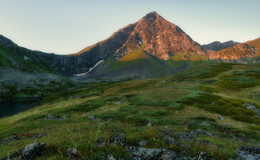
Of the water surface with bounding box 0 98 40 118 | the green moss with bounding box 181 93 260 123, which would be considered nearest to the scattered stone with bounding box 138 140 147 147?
the green moss with bounding box 181 93 260 123

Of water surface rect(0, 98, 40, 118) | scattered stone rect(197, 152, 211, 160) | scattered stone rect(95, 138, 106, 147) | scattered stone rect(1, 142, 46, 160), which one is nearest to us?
scattered stone rect(197, 152, 211, 160)

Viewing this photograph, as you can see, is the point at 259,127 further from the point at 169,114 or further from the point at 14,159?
the point at 14,159

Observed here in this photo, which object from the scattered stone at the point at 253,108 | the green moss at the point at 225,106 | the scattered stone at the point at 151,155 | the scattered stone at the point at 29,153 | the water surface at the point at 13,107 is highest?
the scattered stone at the point at 29,153

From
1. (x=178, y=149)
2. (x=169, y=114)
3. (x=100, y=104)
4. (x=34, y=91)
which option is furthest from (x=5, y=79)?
(x=178, y=149)

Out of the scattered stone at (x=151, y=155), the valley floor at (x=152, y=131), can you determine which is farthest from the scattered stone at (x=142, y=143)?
the scattered stone at (x=151, y=155)

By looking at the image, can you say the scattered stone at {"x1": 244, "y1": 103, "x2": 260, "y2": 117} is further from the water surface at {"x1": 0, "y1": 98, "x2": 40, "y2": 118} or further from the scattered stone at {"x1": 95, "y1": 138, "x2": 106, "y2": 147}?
the water surface at {"x1": 0, "y1": 98, "x2": 40, "y2": 118}

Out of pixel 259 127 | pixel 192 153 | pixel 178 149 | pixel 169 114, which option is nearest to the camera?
pixel 192 153

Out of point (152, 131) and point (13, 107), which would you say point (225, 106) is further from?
point (13, 107)

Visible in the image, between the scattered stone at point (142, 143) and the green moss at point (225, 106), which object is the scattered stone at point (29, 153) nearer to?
the scattered stone at point (142, 143)

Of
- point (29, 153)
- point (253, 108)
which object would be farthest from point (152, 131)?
point (253, 108)

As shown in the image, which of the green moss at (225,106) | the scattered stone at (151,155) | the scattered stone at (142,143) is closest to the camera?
the scattered stone at (151,155)

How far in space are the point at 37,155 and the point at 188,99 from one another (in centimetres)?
3140

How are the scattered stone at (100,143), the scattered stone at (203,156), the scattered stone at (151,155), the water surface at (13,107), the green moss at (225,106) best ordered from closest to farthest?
the scattered stone at (151,155) → the scattered stone at (203,156) → the scattered stone at (100,143) → the green moss at (225,106) → the water surface at (13,107)

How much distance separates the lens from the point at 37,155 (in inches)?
277
